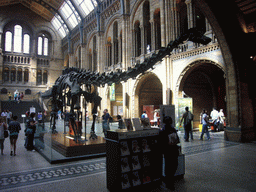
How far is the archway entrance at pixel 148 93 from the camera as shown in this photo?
1695 cm

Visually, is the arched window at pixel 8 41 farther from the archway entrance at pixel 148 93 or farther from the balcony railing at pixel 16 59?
the archway entrance at pixel 148 93

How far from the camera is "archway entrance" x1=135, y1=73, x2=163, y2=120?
1695 centimetres

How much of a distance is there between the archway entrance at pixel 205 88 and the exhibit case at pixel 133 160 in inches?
408

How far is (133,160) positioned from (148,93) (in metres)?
14.4

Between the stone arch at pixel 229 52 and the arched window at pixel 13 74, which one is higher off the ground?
the arched window at pixel 13 74

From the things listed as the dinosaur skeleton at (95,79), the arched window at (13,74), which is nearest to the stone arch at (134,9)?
the dinosaur skeleton at (95,79)

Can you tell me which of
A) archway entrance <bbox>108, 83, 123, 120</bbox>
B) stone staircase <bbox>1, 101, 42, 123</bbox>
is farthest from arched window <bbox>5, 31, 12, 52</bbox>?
archway entrance <bbox>108, 83, 123, 120</bbox>

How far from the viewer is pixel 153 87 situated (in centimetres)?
1834

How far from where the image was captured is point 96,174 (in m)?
4.59

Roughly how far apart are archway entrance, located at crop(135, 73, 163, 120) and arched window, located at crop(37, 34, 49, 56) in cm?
2381

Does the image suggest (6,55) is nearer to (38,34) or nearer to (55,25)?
(38,34)

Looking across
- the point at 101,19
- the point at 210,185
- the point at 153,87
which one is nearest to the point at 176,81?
the point at 153,87

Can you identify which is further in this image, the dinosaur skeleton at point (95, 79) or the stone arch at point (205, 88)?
the stone arch at point (205, 88)

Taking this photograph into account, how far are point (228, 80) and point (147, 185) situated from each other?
7.22 meters
